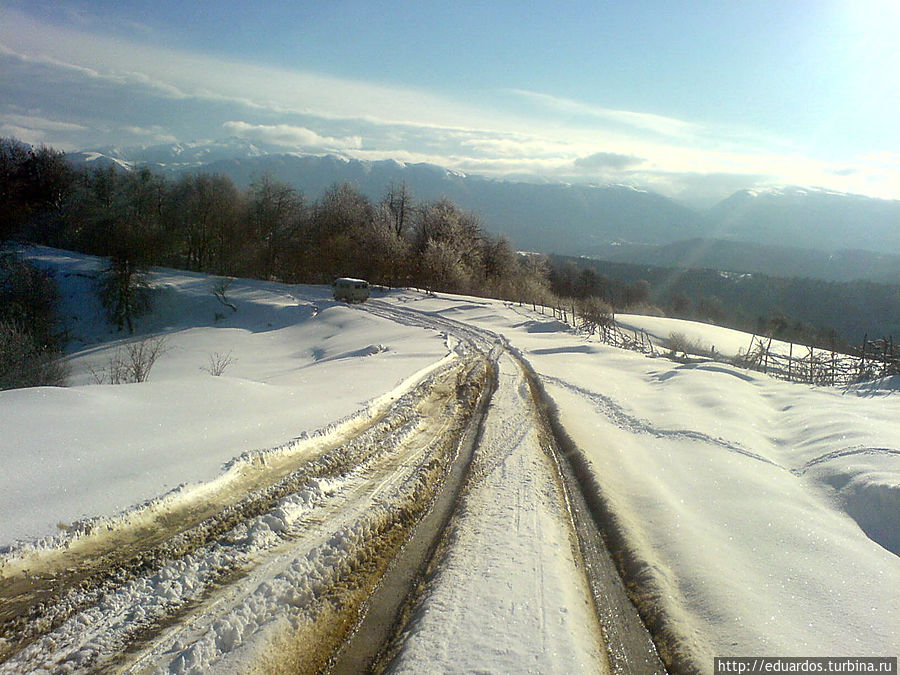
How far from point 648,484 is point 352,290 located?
30.7m

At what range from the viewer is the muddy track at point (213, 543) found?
3.43m

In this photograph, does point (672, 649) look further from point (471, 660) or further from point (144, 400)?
point (144, 400)

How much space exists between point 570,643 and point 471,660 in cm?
74

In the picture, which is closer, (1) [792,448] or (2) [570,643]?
(2) [570,643]

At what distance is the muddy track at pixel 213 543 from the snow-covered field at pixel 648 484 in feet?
0.85

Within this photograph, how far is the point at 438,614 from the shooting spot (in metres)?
3.86

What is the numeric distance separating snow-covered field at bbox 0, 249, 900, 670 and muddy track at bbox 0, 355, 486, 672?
261mm

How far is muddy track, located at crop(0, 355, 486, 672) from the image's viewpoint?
3.43m

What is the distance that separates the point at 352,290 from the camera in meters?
35.4

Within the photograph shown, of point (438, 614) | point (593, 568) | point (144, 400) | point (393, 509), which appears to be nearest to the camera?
point (438, 614)

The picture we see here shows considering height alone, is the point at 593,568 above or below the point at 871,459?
below

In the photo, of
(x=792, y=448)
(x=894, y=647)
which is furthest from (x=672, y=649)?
(x=792, y=448)

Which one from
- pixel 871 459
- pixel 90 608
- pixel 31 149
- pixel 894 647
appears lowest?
pixel 90 608

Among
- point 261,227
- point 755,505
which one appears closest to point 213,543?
point 755,505
